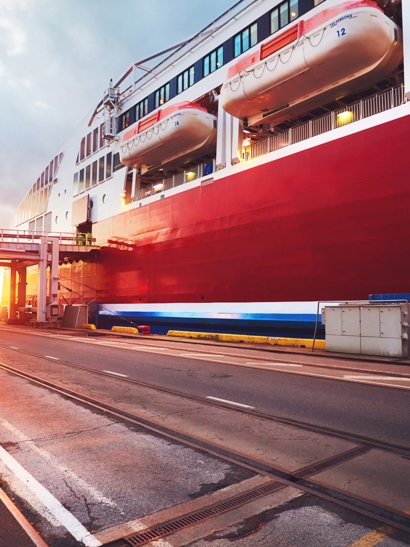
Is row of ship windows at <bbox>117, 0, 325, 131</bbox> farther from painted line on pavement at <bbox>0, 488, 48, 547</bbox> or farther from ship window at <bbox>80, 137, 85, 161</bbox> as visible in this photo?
painted line on pavement at <bbox>0, 488, 48, 547</bbox>

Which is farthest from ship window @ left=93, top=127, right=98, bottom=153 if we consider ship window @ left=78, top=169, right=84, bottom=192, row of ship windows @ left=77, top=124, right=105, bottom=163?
ship window @ left=78, top=169, right=84, bottom=192

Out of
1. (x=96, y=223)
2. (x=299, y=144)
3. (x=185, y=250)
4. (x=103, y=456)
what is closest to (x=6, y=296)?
(x=96, y=223)

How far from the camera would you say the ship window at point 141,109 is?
83.1 ft

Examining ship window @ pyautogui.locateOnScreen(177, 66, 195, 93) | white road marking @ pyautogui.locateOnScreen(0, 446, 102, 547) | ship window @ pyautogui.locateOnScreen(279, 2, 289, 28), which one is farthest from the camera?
ship window @ pyautogui.locateOnScreen(177, 66, 195, 93)

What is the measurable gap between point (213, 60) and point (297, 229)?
35.9 ft

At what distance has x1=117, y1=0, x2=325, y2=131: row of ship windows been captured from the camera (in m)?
16.7

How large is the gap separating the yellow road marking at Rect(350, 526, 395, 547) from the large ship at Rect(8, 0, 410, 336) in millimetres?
9930

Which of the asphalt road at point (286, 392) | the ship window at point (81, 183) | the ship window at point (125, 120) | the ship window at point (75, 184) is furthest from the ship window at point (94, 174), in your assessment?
the asphalt road at point (286, 392)

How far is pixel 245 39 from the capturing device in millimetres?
18688

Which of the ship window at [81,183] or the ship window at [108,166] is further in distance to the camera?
the ship window at [81,183]

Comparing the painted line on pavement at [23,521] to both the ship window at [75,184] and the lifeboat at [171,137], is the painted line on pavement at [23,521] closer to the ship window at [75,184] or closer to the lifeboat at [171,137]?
the lifeboat at [171,137]

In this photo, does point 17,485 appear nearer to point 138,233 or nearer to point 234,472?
point 234,472

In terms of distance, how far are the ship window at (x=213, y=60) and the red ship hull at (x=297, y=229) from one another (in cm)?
620

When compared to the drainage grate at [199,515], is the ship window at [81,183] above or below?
above
